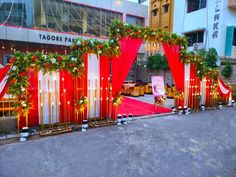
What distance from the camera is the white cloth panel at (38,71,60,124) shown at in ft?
15.5

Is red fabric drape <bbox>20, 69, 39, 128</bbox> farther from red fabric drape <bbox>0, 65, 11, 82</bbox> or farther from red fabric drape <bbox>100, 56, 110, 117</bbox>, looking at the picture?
red fabric drape <bbox>100, 56, 110, 117</bbox>

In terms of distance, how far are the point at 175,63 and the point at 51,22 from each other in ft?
31.0

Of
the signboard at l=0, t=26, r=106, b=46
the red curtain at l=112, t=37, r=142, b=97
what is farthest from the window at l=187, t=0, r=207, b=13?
the red curtain at l=112, t=37, r=142, b=97

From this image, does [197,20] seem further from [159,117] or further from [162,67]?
[159,117]

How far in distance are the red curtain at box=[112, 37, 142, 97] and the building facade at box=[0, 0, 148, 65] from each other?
844cm

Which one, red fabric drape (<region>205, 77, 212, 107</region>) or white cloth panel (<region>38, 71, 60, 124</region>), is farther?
red fabric drape (<region>205, 77, 212, 107</region>)

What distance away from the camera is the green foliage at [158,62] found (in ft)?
43.6

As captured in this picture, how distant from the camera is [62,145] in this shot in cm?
397

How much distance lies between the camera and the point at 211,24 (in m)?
12.1

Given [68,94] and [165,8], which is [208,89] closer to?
[68,94]

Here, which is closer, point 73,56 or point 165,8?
point 73,56

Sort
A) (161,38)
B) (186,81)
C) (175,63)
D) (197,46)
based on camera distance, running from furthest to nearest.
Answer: (197,46) → (186,81) → (175,63) → (161,38)

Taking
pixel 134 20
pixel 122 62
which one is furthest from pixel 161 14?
pixel 122 62

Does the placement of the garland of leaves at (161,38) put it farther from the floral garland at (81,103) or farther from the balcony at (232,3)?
the balcony at (232,3)
